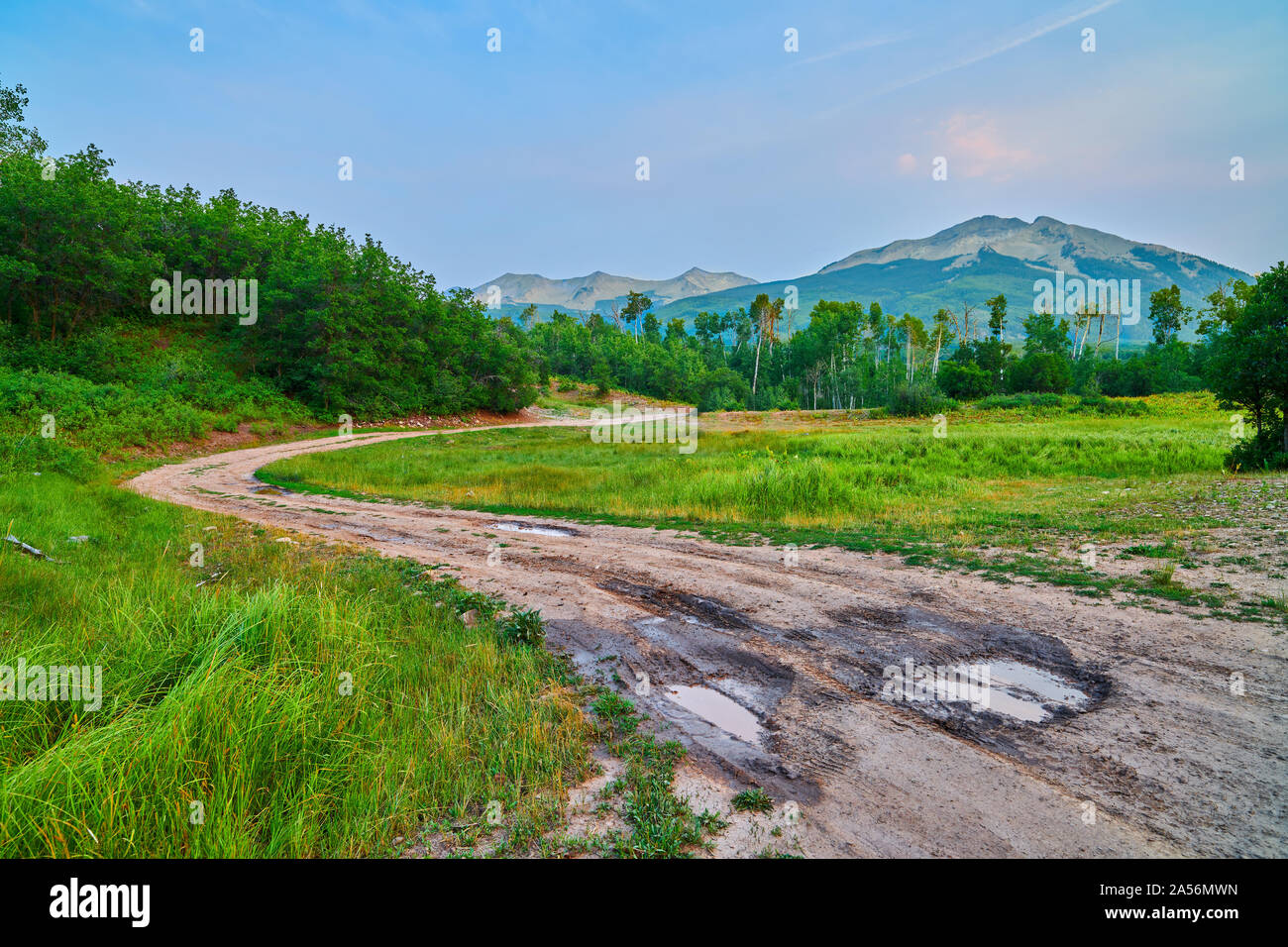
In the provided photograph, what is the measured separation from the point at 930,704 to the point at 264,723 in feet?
17.7

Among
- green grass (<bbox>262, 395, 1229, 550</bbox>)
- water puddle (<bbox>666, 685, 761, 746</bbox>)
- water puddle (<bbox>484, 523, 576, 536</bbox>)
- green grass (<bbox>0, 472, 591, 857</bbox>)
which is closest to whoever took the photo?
green grass (<bbox>0, 472, 591, 857</bbox>)

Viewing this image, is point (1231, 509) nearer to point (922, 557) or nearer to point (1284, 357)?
point (922, 557)

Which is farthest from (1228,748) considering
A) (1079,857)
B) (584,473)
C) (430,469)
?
(430,469)

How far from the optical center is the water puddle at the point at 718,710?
15.9 feet

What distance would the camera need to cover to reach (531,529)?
46.3ft

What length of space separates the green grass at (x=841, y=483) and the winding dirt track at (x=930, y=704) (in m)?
3.73

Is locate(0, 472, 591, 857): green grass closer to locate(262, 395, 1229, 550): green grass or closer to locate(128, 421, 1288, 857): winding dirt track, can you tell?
locate(128, 421, 1288, 857): winding dirt track

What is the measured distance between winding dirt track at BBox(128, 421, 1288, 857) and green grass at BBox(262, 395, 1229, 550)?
3.73 metres

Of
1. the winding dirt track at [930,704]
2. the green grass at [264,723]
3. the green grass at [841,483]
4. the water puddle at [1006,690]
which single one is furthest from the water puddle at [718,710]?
the green grass at [841,483]

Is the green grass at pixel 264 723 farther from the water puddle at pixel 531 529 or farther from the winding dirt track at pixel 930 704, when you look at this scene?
the water puddle at pixel 531 529

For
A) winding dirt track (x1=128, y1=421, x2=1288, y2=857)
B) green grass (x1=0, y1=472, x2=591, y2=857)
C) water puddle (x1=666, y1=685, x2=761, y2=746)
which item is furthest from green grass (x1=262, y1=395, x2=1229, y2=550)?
green grass (x1=0, y1=472, x2=591, y2=857)

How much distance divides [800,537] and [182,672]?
10.3m

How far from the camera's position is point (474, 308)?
202 feet

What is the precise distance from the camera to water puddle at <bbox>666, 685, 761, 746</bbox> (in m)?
4.84
